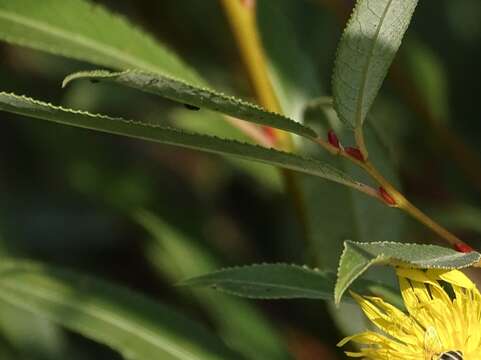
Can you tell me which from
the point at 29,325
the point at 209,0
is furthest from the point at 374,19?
the point at 209,0

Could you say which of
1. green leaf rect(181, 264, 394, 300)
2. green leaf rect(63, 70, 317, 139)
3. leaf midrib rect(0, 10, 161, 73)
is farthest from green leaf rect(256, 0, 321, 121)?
green leaf rect(63, 70, 317, 139)

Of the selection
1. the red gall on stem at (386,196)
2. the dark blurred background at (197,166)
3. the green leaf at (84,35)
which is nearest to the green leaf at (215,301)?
the dark blurred background at (197,166)

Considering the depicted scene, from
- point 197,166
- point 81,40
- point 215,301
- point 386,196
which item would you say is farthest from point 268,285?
point 197,166

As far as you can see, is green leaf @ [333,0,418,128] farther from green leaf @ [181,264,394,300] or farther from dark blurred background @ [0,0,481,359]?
dark blurred background @ [0,0,481,359]

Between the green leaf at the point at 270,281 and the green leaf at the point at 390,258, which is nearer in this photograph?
the green leaf at the point at 390,258

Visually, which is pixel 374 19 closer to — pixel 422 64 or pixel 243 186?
pixel 422 64

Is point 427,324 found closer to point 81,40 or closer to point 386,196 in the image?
point 386,196

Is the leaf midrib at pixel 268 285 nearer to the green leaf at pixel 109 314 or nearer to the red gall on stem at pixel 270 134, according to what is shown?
the green leaf at pixel 109 314
